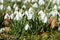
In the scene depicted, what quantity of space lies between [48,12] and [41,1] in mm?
450

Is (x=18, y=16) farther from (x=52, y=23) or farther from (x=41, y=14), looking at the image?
(x=52, y=23)

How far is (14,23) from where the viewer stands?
531 centimetres

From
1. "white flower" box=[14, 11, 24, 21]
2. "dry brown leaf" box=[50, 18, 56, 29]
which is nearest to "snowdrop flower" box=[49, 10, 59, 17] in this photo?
"dry brown leaf" box=[50, 18, 56, 29]

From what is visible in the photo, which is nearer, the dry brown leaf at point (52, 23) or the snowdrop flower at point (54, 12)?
the dry brown leaf at point (52, 23)

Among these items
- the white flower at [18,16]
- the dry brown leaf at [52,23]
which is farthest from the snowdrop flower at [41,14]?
the white flower at [18,16]

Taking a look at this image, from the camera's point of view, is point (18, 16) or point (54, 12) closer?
point (18, 16)

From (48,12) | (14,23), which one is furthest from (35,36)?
(48,12)

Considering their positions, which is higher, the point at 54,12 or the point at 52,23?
the point at 54,12

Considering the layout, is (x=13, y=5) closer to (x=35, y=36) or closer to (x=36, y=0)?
(x=36, y=0)

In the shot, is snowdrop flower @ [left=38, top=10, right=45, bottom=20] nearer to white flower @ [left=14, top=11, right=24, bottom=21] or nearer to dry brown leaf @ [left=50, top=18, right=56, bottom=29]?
dry brown leaf @ [left=50, top=18, right=56, bottom=29]

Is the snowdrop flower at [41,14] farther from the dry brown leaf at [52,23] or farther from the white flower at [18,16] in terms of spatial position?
the white flower at [18,16]

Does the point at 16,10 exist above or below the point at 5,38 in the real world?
above

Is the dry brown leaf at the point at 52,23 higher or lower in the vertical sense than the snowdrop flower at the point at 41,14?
lower

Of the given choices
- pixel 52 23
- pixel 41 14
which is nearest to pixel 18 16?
pixel 41 14
